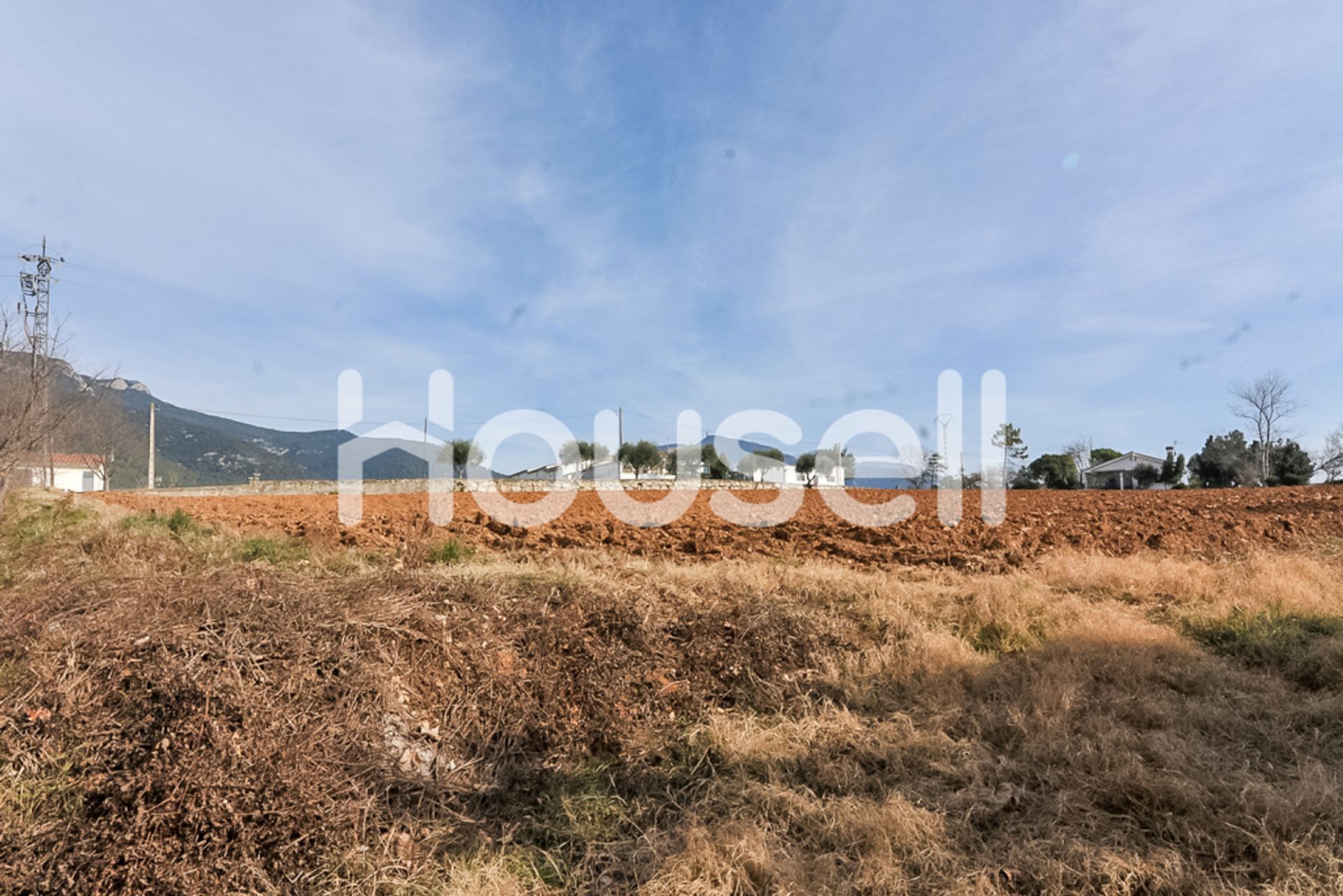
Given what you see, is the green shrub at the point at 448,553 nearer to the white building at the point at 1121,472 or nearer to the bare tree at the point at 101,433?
the bare tree at the point at 101,433

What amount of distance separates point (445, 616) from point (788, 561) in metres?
5.70

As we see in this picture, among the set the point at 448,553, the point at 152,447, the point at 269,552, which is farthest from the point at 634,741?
the point at 152,447

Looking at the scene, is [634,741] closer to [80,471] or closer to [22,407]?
[22,407]

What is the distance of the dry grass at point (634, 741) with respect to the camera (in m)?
3.41

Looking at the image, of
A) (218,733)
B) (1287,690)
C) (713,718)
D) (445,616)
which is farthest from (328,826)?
(1287,690)

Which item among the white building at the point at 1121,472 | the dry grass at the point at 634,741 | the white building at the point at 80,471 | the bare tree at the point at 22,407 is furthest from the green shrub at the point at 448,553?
the white building at the point at 1121,472

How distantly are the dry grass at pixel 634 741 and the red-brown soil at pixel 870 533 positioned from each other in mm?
3913

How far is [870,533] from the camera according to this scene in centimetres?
1267

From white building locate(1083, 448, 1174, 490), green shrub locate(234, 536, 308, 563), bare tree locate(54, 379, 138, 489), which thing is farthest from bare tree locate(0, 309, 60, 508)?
white building locate(1083, 448, 1174, 490)

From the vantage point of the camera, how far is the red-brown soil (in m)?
10.9

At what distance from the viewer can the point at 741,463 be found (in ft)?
201

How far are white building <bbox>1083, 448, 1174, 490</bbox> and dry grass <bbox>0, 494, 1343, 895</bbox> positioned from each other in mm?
55479

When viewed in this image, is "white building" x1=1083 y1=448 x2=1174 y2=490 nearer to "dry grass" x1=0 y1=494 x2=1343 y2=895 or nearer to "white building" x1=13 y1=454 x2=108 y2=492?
"dry grass" x1=0 y1=494 x2=1343 y2=895

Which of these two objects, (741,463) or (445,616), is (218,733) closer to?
(445,616)
